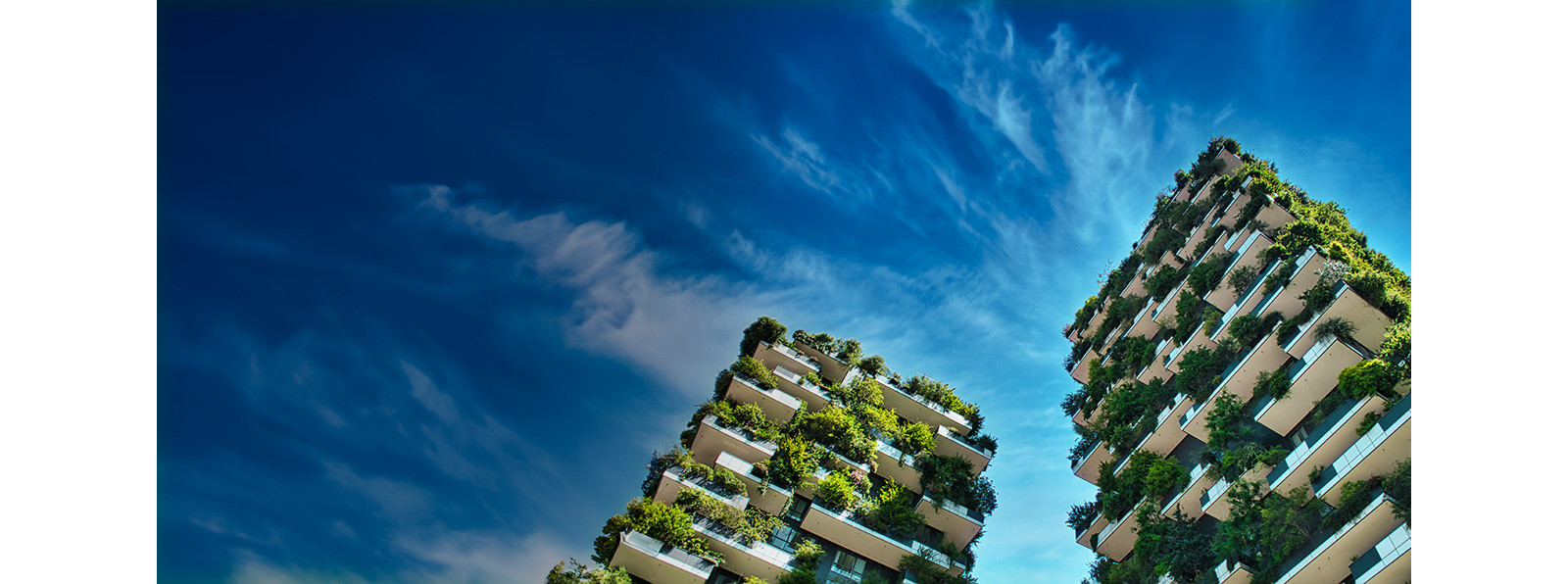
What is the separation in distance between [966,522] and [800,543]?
9.52 m

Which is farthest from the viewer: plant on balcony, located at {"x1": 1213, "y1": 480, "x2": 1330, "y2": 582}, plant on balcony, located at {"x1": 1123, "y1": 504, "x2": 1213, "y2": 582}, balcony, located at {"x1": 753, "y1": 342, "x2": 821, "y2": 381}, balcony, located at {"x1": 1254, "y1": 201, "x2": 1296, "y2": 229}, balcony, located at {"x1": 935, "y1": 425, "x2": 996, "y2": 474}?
balcony, located at {"x1": 753, "y1": 342, "x2": 821, "y2": 381}

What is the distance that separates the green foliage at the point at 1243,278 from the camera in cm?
3247

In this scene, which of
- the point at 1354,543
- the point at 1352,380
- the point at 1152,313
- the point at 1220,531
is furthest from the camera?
the point at 1152,313

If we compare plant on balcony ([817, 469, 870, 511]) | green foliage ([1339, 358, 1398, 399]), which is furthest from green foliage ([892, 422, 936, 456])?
green foliage ([1339, 358, 1398, 399])

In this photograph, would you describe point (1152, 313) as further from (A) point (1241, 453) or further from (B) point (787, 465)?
(B) point (787, 465)

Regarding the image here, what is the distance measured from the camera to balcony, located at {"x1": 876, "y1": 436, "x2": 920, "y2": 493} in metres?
38.5

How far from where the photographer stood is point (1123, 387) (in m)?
35.4

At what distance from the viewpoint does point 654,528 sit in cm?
2991

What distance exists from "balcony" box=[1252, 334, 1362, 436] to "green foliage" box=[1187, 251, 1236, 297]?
8.44 m

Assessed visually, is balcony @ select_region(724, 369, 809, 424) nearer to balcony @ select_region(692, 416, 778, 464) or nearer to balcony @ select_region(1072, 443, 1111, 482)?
balcony @ select_region(692, 416, 778, 464)

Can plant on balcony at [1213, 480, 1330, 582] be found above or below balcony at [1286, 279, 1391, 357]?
below

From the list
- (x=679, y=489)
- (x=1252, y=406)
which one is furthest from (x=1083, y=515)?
(x=679, y=489)

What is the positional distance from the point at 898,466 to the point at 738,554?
1143 centimetres

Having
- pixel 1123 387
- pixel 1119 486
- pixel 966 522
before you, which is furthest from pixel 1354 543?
pixel 966 522
